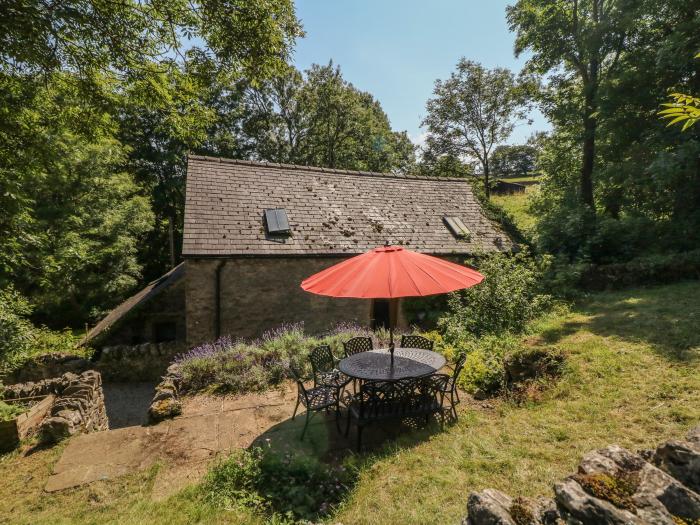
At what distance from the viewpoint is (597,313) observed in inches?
363

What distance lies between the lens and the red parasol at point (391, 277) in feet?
15.5

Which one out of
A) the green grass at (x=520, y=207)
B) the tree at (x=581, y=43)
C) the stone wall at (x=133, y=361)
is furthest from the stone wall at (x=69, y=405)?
the green grass at (x=520, y=207)

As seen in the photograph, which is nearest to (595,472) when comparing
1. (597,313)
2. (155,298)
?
(597,313)

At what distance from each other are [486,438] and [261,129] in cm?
2898

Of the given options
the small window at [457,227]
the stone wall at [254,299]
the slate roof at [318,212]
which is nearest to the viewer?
the stone wall at [254,299]

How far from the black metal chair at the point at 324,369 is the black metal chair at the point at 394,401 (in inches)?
27.3

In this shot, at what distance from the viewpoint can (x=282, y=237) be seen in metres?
12.3

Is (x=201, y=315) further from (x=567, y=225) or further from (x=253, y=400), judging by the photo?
(x=567, y=225)

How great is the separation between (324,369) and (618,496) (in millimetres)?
5116

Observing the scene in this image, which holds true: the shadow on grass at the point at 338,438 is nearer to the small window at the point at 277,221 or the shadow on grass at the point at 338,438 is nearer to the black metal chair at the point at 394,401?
the black metal chair at the point at 394,401

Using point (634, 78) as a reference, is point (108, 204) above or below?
below

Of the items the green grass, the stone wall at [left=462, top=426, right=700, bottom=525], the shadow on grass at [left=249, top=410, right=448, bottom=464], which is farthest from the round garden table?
the green grass

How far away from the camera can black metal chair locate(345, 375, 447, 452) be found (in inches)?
207

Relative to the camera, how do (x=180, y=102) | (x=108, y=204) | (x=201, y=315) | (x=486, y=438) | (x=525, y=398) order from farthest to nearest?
(x=108, y=204) → (x=201, y=315) → (x=180, y=102) → (x=525, y=398) → (x=486, y=438)
